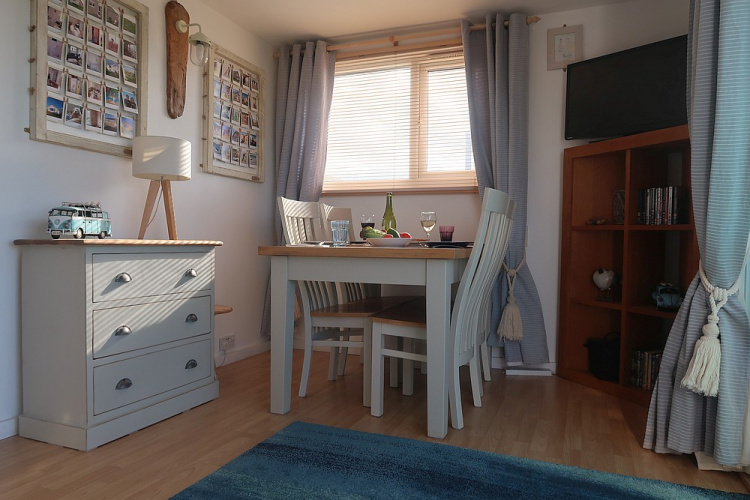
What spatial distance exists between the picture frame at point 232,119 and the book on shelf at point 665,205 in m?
2.51

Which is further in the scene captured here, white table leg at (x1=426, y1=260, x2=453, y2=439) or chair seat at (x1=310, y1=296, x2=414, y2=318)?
chair seat at (x1=310, y1=296, x2=414, y2=318)

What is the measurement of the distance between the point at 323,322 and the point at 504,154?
1.59 m

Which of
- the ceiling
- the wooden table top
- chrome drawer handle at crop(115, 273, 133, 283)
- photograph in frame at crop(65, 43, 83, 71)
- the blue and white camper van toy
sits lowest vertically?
chrome drawer handle at crop(115, 273, 133, 283)

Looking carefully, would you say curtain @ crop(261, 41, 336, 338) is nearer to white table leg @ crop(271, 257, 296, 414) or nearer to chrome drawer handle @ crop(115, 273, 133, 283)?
white table leg @ crop(271, 257, 296, 414)

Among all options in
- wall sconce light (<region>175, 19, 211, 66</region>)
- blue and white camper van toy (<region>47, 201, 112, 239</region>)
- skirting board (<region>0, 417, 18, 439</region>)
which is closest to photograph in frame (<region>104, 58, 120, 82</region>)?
wall sconce light (<region>175, 19, 211, 66</region>)

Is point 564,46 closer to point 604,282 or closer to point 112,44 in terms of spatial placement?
point 604,282

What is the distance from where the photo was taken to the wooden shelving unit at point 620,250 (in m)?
2.61

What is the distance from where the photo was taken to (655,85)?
2.71m

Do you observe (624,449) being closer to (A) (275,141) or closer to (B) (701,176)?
(B) (701,176)

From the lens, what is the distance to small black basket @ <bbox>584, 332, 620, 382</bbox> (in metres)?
2.77

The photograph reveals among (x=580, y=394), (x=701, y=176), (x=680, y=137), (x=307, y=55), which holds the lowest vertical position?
(x=580, y=394)

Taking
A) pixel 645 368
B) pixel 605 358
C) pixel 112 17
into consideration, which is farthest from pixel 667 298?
Result: pixel 112 17

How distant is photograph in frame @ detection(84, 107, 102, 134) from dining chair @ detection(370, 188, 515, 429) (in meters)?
1.61

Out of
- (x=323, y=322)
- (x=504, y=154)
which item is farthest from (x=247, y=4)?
(x=323, y=322)
